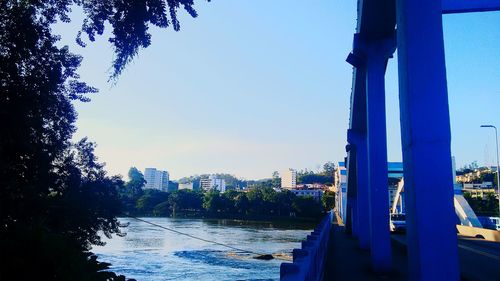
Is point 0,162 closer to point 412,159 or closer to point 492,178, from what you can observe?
point 412,159

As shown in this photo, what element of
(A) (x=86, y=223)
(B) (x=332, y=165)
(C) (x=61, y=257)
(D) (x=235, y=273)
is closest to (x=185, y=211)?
(D) (x=235, y=273)

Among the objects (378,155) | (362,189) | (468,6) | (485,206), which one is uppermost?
(468,6)

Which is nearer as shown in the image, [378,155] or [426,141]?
[426,141]

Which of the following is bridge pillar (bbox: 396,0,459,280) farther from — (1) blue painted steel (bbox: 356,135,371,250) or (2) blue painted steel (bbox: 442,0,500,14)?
(1) blue painted steel (bbox: 356,135,371,250)

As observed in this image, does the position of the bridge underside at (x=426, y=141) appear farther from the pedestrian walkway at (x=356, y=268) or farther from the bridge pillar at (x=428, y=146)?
the pedestrian walkway at (x=356, y=268)

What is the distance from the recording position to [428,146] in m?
5.05

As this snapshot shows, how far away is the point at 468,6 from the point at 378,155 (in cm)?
458

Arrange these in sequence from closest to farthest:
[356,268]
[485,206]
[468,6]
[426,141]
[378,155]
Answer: [426,141] → [468,6] → [378,155] → [356,268] → [485,206]

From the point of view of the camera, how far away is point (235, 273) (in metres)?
24.6

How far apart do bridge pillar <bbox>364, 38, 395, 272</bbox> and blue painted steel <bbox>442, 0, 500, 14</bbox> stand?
3.82m

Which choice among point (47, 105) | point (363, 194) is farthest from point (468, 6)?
point (363, 194)

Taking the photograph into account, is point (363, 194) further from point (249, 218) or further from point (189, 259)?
point (249, 218)

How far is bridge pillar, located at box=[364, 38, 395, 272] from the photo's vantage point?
1028cm

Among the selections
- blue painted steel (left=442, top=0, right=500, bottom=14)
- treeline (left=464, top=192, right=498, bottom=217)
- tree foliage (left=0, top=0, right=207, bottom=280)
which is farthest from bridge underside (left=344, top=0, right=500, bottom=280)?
treeline (left=464, top=192, right=498, bottom=217)
